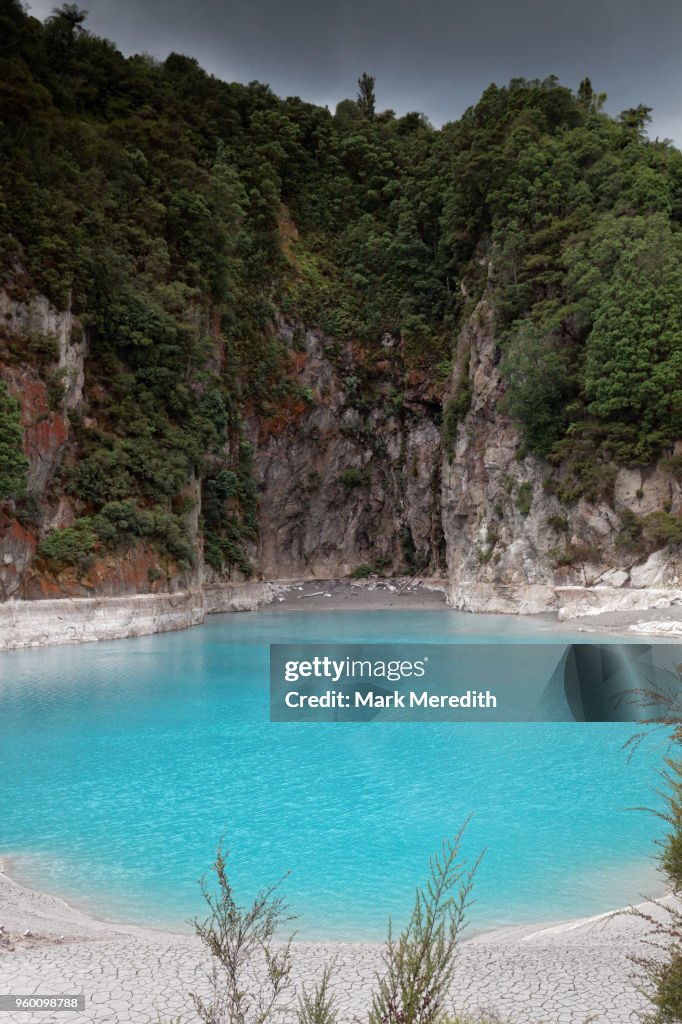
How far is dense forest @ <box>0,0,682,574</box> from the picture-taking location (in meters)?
38.6

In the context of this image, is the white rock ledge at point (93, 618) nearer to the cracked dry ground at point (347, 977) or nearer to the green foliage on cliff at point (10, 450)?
the green foliage on cliff at point (10, 450)

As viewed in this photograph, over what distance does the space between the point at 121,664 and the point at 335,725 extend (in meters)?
11.3

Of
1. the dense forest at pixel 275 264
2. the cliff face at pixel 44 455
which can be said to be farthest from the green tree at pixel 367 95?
the cliff face at pixel 44 455

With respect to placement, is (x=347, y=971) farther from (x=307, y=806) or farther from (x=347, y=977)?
(x=307, y=806)

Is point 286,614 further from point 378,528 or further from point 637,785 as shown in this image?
point 637,785

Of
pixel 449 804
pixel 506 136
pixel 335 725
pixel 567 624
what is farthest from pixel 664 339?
pixel 449 804

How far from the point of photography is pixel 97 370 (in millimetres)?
41500

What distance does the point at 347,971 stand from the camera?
21.2ft

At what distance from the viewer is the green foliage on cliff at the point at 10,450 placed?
30938mm

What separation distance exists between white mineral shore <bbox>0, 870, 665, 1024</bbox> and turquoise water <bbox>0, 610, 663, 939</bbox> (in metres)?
1.07

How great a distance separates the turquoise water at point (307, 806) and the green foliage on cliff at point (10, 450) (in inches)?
447

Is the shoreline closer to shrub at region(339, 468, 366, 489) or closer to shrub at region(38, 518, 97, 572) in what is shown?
shrub at region(38, 518, 97, 572)

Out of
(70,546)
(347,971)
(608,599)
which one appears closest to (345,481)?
(608,599)

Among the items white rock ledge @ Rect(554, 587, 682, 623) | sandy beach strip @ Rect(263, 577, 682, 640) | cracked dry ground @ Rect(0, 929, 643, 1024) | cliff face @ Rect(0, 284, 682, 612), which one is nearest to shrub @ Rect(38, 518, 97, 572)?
cliff face @ Rect(0, 284, 682, 612)
